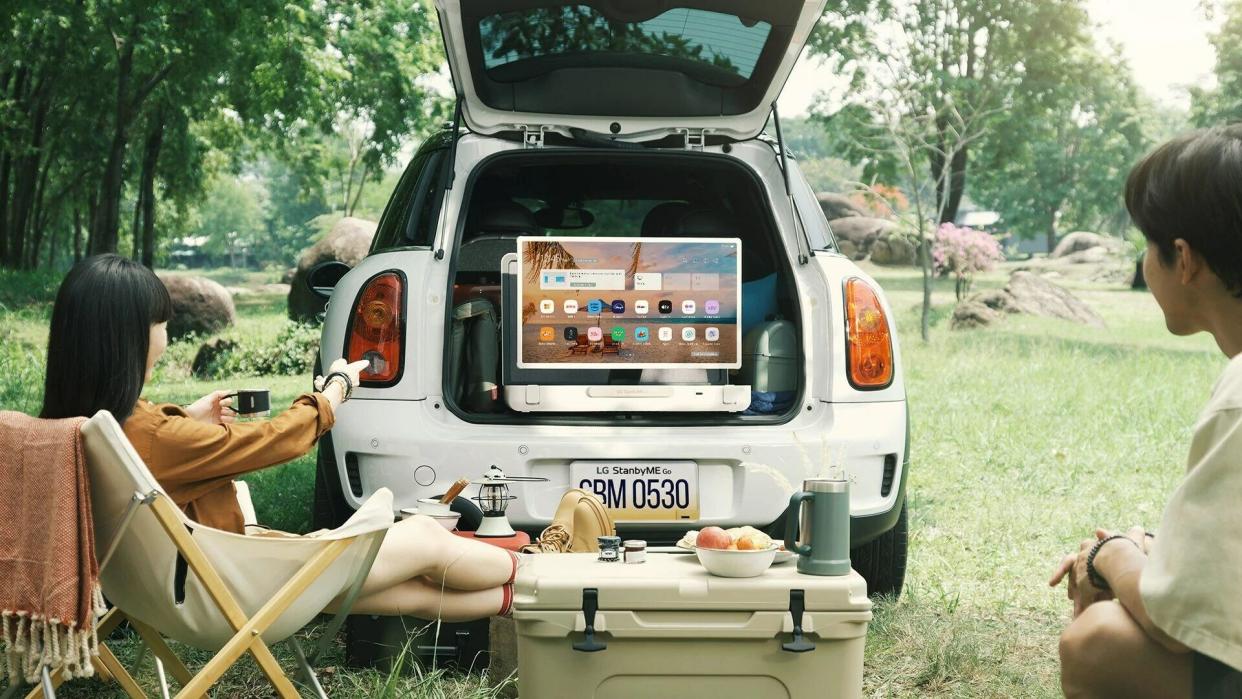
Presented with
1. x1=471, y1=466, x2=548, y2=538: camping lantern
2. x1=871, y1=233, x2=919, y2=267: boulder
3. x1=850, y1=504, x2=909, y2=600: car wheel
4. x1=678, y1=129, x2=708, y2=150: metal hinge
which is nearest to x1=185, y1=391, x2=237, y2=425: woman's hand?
x1=471, y1=466, x2=548, y2=538: camping lantern

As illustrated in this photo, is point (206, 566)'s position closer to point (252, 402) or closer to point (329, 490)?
point (252, 402)

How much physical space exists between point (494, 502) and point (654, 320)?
0.79m

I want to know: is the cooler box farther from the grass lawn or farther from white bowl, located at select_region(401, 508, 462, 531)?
white bowl, located at select_region(401, 508, 462, 531)

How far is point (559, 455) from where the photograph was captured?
3.46 metres

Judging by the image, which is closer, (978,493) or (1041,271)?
(978,493)

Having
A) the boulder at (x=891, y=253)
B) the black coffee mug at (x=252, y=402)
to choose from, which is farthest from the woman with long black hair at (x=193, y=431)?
the boulder at (x=891, y=253)

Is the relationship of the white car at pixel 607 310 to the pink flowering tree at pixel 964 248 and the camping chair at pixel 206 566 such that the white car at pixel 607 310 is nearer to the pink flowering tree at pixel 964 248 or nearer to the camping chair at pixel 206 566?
the camping chair at pixel 206 566

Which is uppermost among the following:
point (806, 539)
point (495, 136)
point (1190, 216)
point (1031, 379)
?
point (495, 136)

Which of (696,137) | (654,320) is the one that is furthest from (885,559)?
(696,137)

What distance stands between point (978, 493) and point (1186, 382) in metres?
5.37

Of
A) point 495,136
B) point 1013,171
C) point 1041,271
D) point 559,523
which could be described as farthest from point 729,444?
point 1013,171

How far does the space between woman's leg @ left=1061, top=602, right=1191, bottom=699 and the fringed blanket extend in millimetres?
1761

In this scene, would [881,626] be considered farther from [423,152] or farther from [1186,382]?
[1186,382]

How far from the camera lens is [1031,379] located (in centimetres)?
1097
